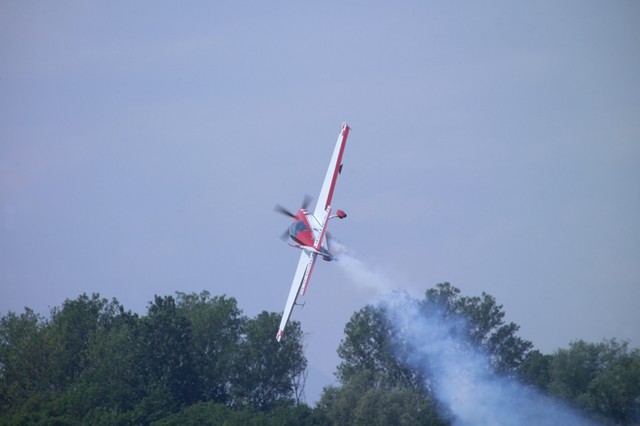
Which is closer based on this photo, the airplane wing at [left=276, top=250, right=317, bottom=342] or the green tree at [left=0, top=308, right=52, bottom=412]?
the airplane wing at [left=276, top=250, right=317, bottom=342]

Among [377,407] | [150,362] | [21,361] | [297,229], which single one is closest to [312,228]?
[297,229]

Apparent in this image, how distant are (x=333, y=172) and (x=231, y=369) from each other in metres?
36.3

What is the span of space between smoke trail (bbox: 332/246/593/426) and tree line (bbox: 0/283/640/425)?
904 mm

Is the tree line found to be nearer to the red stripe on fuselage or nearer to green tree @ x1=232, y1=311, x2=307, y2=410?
green tree @ x1=232, y1=311, x2=307, y2=410

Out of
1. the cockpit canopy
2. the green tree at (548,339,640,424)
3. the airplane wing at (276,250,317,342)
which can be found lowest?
the airplane wing at (276,250,317,342)

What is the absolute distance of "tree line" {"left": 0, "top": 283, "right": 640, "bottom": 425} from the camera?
76.2 metres

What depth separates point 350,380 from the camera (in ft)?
279

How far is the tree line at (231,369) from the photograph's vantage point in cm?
7625

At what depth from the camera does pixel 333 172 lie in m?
62.8

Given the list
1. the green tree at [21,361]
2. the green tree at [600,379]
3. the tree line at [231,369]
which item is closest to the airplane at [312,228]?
the tree line at [231,369]

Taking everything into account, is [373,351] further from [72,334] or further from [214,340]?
[72,334]

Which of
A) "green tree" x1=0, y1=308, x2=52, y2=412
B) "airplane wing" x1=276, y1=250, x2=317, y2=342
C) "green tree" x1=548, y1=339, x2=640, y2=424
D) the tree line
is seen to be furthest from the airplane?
"green tree" x1=0, y1=308, x2=52, y2=412

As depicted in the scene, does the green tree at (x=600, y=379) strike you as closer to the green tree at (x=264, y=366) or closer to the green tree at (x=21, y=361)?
the green tree at (x=264, y=366)

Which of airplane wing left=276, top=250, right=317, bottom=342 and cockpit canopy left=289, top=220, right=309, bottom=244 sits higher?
cockpit canopy left=289, top=220, right=309, bottom=244
